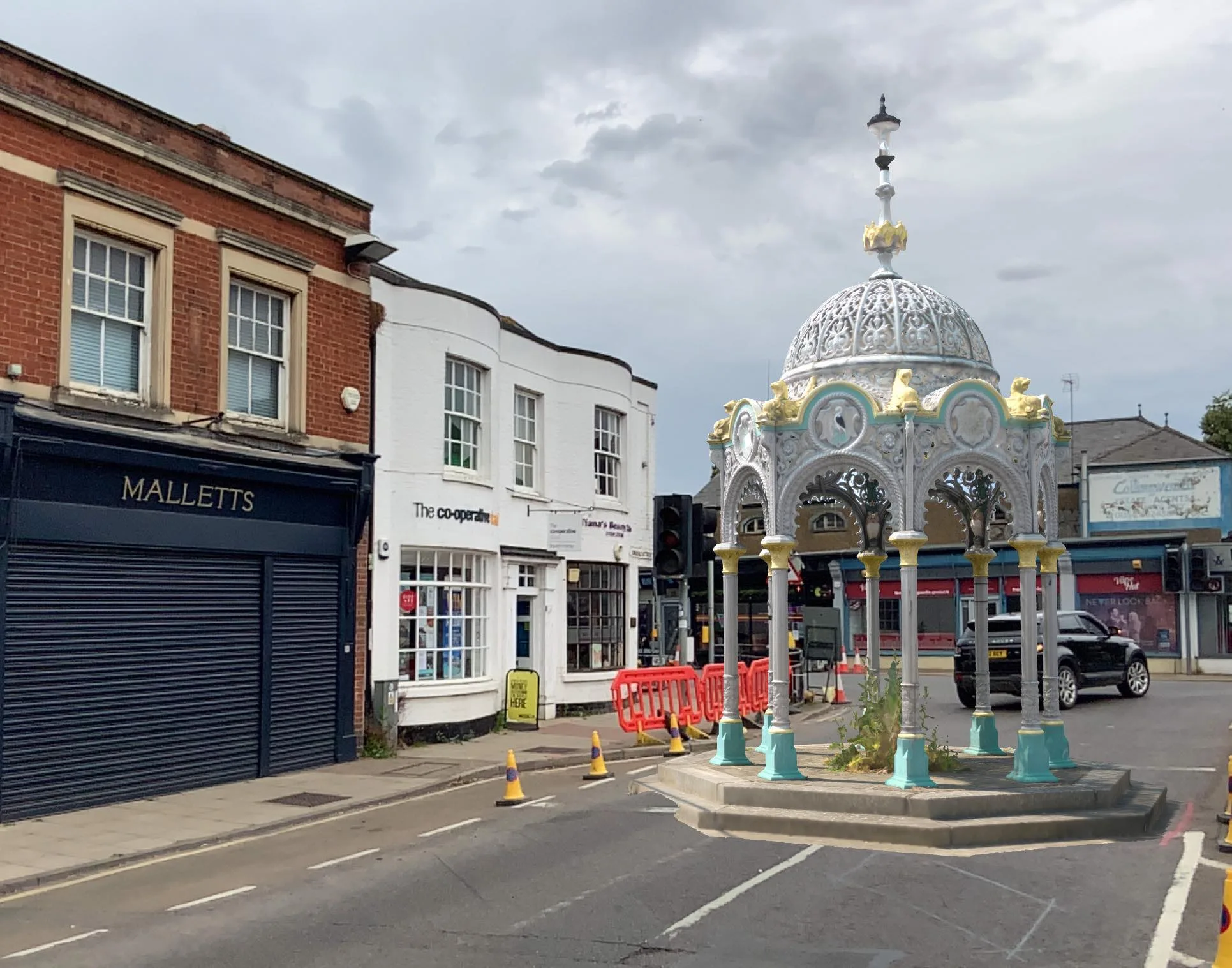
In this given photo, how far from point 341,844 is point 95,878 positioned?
2036 millimetres

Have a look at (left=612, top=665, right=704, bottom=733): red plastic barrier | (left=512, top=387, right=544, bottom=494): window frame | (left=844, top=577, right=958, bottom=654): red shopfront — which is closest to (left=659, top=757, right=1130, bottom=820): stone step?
Result: (left=612, top=665, right=704, bottom=733): red plastic barrier

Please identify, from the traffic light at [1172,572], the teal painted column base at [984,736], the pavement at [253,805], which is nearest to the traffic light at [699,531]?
the pavement at [253,805]

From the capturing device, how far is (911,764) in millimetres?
10711

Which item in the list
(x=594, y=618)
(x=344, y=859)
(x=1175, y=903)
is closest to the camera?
(x=1175, y=903)

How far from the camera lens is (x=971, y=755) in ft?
43.5

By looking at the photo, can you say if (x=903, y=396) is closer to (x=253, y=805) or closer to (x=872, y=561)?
(x=872, y=561)

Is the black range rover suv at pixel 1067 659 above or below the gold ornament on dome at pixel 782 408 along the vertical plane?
below

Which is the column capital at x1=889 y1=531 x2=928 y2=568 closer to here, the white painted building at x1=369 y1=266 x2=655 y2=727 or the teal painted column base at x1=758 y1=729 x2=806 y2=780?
the teal painted column base at x1=758 y1=729 x2=806 y2=780

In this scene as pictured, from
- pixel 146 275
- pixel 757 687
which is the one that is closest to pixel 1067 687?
pixel 757 687

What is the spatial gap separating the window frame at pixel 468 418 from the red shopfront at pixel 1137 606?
25194 mm

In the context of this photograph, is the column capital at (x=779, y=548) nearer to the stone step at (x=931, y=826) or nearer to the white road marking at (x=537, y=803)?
the stone step at (x=931, y=826)

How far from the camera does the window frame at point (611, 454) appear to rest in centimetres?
2309

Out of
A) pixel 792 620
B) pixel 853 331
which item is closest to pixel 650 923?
pixel 853 331

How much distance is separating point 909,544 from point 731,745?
3.11 meters
